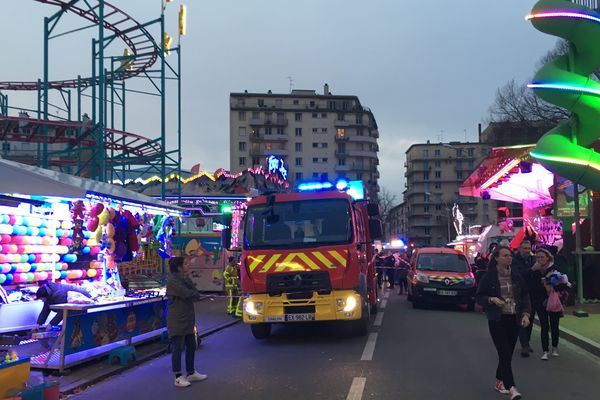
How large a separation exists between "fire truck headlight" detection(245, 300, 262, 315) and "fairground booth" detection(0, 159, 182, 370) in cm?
176

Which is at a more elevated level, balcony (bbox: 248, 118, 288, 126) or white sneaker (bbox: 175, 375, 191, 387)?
balcony (bbox: 248, 118, 288, 126)

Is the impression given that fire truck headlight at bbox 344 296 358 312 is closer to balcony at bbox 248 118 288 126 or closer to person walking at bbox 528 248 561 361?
person walking at bbox 528 248 561 361

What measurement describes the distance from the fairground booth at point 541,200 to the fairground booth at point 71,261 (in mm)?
11061

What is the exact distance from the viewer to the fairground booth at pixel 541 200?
57.9ft

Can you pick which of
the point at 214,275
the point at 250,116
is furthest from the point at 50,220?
the point at 250,116

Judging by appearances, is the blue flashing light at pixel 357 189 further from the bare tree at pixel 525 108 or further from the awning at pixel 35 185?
the bare tree at pixel 525 108

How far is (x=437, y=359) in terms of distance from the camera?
29.7 feet

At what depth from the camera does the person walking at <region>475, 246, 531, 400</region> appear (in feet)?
21.3

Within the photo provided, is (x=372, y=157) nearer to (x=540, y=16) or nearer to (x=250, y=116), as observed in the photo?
(x=250, y=116)

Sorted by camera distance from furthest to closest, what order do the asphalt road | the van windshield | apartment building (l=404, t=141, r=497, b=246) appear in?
apartment building (l=404, t=141, r=497, b=246)
the van windshield
the asphalt road

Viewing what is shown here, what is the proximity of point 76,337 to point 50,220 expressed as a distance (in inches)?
185

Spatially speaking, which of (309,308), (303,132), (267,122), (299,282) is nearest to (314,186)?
(299,282)

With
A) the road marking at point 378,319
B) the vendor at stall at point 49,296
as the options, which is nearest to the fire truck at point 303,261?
the road marking at point 378,319

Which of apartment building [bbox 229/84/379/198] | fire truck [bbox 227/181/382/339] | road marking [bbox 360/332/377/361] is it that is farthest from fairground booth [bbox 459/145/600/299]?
apartment building [bbox 229/84/379/198]
